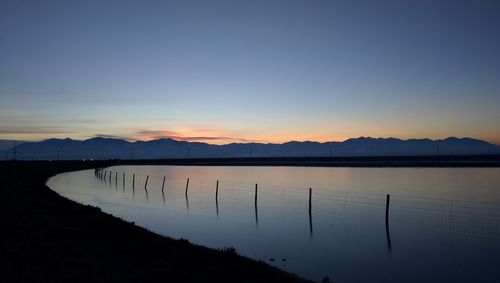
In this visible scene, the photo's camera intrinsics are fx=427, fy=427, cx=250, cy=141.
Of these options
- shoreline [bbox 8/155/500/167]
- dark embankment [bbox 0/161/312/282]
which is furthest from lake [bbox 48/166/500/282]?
shoreline [bbox 8/155/500/167]

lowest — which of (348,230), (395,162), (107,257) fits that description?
(348,230)

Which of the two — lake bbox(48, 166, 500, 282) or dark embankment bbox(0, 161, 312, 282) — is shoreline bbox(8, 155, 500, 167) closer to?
lake bbox(48, 166, 500, 282)

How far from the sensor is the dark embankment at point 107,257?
1070cm

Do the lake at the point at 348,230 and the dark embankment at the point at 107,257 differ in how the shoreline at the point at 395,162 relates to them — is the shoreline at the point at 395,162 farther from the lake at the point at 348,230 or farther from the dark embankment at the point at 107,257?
the dark embankment at the point at 107,257

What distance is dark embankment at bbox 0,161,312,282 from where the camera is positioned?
35.1ft

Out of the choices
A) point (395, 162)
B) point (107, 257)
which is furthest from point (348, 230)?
point (395, 162)

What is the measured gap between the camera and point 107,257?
13.0 m

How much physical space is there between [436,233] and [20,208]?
69.7 ft

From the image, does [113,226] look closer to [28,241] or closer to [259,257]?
[28,241]

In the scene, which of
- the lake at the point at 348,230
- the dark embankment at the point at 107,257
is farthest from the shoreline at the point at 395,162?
the dark embankment at the point at 107,257

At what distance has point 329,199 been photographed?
34.8 meters

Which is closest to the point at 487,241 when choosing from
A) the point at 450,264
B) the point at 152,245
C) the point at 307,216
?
the point at 450,264

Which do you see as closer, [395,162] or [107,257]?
[107,257]

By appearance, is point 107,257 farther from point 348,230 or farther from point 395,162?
point 395,162
